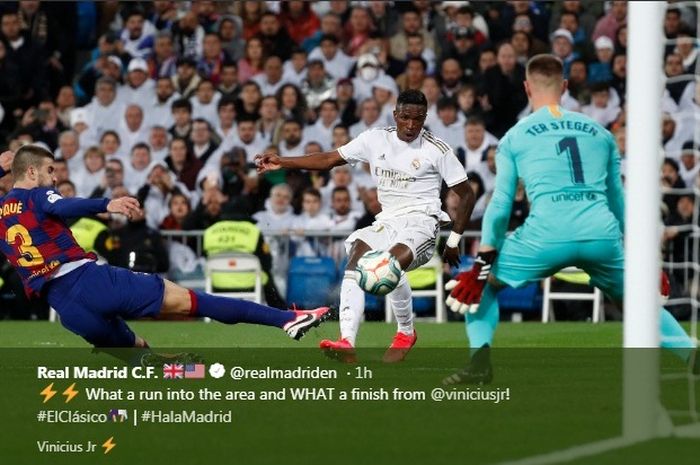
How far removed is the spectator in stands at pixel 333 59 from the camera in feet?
70.5

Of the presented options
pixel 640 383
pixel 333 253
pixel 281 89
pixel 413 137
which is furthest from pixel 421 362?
pixel 281 89

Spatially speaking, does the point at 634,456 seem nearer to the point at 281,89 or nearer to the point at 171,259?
the point at 171,259

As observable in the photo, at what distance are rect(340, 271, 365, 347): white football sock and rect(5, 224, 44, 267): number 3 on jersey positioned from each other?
7.65 feet

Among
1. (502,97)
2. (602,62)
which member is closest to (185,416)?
(502,97)

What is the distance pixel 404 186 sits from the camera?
12.3 meters

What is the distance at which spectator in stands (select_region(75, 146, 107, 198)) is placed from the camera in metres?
20.4

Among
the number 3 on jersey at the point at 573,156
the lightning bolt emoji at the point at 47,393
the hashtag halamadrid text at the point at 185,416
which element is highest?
the number 3 on jersey at the point at 573,156

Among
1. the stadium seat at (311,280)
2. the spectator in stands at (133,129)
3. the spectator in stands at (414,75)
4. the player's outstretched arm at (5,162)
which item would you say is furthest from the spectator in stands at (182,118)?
the player's outstretched arm at (5,162)

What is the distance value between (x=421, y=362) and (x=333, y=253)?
718cm

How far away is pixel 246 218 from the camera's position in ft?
62.7

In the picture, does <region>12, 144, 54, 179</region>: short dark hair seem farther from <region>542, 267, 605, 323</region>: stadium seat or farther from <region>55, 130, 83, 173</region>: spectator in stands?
<region>55, 130, 83, 173</region>: spectator in stands

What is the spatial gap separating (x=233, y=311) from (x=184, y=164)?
9.60 metres

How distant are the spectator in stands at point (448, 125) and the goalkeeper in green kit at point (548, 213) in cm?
1046

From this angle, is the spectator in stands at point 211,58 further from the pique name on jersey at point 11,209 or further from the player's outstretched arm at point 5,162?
the pique name on jersey at point 11,209
